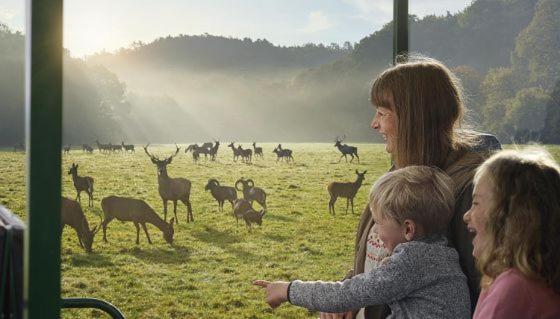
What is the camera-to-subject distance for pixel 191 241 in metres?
8.80

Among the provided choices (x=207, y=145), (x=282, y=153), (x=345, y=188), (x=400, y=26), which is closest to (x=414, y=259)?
(x=400, y=26)

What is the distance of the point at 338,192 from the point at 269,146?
1.27m

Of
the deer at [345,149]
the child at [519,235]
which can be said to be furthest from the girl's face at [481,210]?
the deer at [345,149]

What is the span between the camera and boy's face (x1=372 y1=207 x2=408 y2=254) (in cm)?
103

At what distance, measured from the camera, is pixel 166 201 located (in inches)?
343

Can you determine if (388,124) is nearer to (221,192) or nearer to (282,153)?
(221,192)

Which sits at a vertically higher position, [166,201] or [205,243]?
[166,201]

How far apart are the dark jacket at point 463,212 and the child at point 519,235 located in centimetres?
14

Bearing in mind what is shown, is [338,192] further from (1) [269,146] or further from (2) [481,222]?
(2) [481,222]

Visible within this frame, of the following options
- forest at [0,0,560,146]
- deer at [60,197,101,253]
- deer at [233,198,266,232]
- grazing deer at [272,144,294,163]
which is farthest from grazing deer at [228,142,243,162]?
deer at [60,197,101,253]

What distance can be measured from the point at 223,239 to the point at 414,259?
8.00 m

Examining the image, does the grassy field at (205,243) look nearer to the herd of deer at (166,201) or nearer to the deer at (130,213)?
the herd of deer at (166,201)

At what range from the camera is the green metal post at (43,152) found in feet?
2.52

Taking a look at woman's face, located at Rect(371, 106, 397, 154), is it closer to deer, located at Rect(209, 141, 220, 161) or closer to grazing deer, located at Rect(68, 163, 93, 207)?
grazing deer, located at Rect(68, 163, 93, 207)
